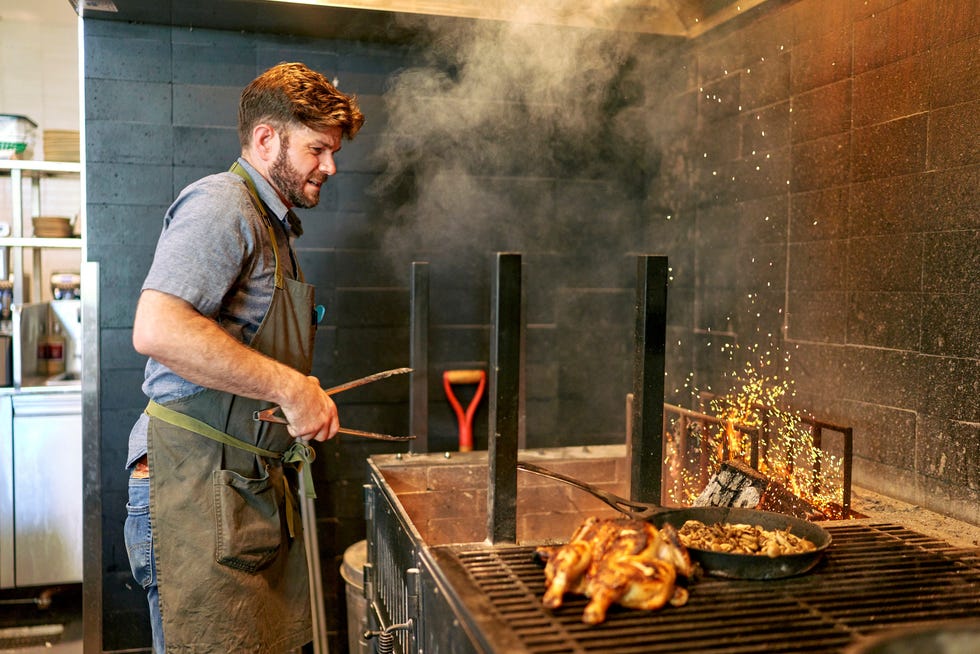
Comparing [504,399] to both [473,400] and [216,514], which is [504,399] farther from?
[473,400]

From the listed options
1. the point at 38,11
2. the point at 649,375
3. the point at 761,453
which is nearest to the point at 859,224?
the point at 761,453

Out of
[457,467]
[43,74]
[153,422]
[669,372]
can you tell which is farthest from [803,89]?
[43,74]

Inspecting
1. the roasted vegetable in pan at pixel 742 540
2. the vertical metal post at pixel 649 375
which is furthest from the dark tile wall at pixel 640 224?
the vertical metal post at pixel 649 375

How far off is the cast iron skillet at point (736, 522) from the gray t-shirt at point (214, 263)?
807 mm

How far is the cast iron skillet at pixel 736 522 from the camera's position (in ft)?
4.84

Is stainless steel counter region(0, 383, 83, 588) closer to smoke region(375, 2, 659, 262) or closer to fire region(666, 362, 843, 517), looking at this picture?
smoke region(375, 2, 659, 262)

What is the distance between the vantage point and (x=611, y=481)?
112 inches

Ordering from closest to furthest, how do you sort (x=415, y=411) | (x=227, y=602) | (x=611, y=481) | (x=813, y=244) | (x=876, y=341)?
(x=227, y=602), (x=876, y=341), (x=813, y=244), (x=611, y=481), (x=415, y=411)

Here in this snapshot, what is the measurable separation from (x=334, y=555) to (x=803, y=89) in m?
Result: 2.59

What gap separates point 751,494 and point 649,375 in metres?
0.50

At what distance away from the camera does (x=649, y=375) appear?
178cm

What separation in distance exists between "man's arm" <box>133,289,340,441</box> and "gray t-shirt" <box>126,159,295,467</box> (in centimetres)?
4

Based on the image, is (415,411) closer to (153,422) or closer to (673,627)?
(153,422)

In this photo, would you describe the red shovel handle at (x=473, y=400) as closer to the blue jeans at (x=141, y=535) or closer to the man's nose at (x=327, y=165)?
the man's nose at (x=327, y=165)
